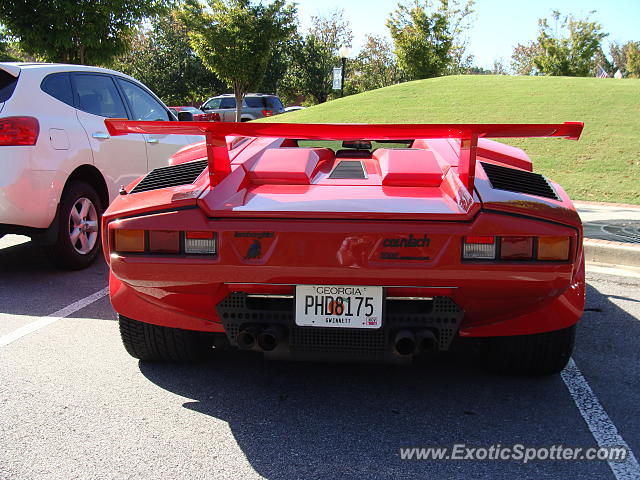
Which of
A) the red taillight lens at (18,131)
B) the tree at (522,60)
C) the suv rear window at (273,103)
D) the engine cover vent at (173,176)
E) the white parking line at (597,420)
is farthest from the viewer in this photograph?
the tree at (522,60)

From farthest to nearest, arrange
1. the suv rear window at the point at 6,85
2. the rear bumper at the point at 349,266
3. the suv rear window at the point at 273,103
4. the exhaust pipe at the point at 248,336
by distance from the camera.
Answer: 1. the suv rear window at the point at 273,103
2. the suv rear window at the point at 6,85
3. the exhaust pipe at the point at 248,336
4. the rear bumper at the point at 349,266

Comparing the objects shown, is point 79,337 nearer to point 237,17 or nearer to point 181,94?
point 237,17

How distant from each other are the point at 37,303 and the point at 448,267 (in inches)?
127

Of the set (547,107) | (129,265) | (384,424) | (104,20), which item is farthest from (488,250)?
(547,107)

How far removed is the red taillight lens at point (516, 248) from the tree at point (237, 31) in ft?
64.9

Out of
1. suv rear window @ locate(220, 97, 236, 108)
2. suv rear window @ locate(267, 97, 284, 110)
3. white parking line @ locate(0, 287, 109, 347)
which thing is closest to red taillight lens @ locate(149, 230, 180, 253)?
white parking line @ locate(0, 287, 109, 347)

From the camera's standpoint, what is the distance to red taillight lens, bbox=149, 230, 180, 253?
270 centimetres

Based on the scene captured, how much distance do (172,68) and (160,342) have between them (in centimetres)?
4512

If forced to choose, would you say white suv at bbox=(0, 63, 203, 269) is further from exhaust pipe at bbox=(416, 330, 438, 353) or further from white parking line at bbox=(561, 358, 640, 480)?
white parking line at bbox=(561, 358, 640, 480)

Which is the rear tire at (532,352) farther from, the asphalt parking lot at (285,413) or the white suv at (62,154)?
the white suv at (62,154)

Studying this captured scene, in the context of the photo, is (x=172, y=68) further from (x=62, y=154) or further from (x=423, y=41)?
(x=62, y=154)

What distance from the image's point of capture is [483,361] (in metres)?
3.33

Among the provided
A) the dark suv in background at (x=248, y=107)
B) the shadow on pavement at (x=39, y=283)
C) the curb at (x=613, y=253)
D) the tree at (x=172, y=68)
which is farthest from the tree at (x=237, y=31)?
the tree at (x=172, y=68)

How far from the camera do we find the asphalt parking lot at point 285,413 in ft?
8.06
